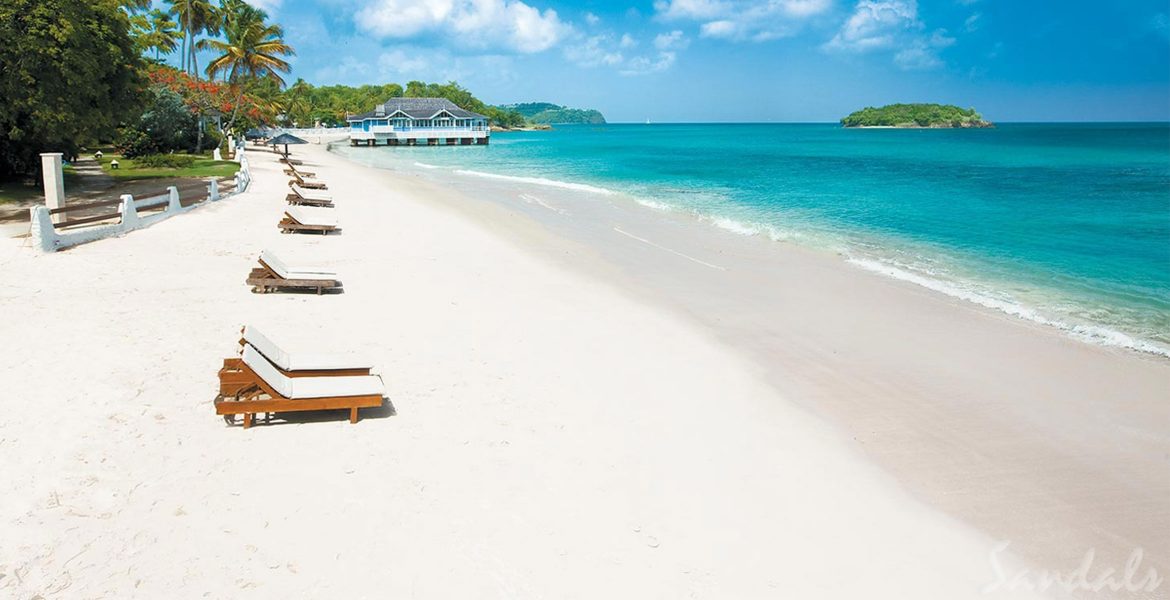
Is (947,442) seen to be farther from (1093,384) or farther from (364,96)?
(364,96)

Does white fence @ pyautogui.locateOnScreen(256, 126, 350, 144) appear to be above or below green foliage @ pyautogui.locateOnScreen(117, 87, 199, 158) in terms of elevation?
above

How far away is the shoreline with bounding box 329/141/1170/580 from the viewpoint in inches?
256

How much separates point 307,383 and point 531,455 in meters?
2.63

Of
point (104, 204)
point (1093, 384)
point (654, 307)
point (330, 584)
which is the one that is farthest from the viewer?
point (104, 204)

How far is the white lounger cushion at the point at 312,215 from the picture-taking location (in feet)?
63.0

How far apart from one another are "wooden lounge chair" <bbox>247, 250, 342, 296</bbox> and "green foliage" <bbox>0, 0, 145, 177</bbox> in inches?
513

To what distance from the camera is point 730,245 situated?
64.1 ft

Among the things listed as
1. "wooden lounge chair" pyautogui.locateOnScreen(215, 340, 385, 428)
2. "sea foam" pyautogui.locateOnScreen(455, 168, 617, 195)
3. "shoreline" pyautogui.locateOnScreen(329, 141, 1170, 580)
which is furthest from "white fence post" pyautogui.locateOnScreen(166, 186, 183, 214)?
"sea foam" pyautogui.locateOnScreen(455, 168, 617, 195)

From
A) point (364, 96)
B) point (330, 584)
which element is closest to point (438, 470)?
point (330, 584)

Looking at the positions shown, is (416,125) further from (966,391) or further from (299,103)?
(966,391)

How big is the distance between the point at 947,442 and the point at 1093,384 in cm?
345

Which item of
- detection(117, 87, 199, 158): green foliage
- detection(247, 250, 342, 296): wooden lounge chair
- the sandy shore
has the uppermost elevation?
detection(117, 87, 199, 158): green foliage

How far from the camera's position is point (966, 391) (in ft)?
30.1

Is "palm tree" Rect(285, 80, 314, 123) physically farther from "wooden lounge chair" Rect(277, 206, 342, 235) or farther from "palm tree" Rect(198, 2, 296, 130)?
"wooden lounge chair" Rect(277, 206, 342, 235)
